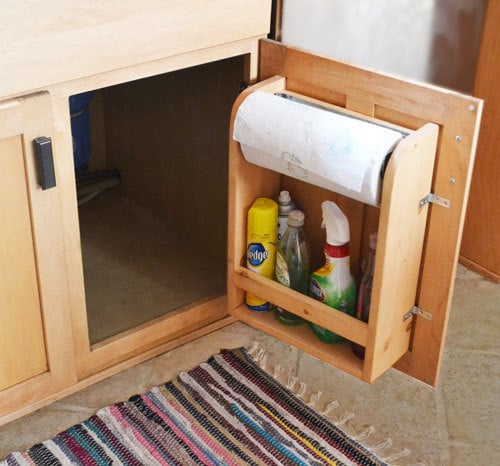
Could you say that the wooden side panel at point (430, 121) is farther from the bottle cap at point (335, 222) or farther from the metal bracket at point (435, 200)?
the bottle cap at point (335, 222)

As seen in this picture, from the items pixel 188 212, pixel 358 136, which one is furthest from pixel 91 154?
pixel 358 136

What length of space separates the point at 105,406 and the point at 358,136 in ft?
2.50

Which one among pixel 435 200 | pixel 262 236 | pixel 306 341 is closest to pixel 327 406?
pixel 306 341

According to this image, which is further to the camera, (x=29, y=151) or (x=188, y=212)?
(x=188, y=212)

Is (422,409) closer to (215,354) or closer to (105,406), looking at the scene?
(215,354)

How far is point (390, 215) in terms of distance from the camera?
1.45 m

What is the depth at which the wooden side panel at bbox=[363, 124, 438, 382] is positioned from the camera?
1.42m

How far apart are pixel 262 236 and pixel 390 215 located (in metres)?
0.38

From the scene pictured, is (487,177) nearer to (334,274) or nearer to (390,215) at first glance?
(334,274)

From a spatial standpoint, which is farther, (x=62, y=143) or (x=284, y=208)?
(x=284, y=208)

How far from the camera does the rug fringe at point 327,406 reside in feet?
5.44

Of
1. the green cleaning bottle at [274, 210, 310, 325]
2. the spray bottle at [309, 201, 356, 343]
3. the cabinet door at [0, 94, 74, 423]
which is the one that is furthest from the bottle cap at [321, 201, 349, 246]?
the cabinet door at [0, 94, 74, 423]

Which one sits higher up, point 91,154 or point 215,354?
point 91,154

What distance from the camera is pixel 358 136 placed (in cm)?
146
